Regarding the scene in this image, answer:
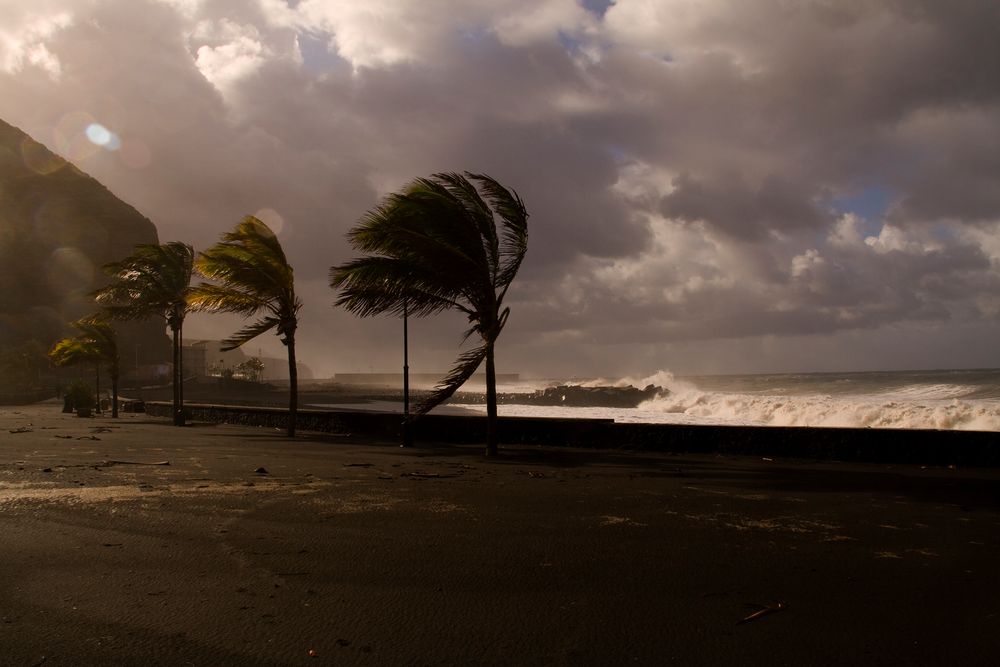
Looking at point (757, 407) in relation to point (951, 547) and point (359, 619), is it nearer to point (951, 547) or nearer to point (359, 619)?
point (951, 547)

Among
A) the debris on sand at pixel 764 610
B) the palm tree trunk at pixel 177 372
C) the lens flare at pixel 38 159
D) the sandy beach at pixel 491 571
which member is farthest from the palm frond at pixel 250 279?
the lens flare at pixel 38 159

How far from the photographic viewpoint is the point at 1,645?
3484 millimetres

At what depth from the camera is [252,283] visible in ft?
61.0

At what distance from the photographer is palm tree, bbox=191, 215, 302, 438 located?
1852cm

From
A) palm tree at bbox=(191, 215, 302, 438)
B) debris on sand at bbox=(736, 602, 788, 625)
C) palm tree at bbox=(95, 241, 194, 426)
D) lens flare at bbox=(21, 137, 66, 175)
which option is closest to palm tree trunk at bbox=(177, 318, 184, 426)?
palm tree at bbox=(95, 241, 194, 426)

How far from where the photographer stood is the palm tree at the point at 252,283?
729 inches

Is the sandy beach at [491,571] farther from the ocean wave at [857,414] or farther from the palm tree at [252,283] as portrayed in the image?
the ocean wave at [857,414]

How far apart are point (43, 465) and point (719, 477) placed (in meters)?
9.60

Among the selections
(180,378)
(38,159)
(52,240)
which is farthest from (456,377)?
(38,159)

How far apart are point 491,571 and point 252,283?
15309mm

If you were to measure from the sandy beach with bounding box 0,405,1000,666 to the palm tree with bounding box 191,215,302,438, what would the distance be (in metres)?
9.66

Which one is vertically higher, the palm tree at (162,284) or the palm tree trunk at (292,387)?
the palm tree at (162,284)

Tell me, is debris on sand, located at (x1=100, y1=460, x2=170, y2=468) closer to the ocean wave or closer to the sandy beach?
the sandy beach

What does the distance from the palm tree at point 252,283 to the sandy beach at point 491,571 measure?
9662 millimetres
